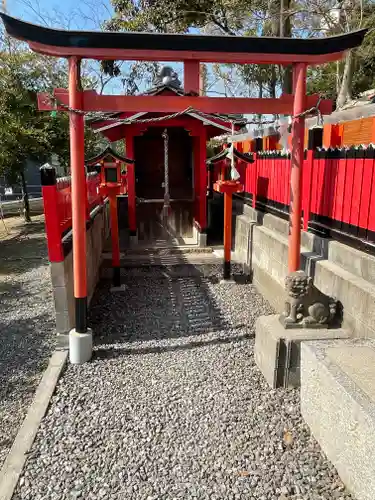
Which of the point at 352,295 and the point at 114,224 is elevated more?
the point at 114,224

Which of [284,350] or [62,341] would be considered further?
[62,341]

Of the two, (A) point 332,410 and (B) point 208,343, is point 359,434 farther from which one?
(B) point 208,343

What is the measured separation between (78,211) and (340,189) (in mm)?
2993

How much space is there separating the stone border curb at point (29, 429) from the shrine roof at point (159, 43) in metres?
3.21

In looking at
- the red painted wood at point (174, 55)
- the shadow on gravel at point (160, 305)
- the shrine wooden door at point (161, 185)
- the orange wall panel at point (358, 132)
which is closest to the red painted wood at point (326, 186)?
the orange wall panel at point (358, 132)

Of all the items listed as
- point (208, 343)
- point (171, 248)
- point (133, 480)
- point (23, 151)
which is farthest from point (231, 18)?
point (133, 480)

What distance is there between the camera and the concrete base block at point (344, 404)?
7.45 feet

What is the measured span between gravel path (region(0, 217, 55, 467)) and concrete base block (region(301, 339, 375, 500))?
8.18ft

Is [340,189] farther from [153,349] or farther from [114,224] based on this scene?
[114,224]

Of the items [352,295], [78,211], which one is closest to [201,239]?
[78,211]

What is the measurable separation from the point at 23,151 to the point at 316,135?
12203 millimetres

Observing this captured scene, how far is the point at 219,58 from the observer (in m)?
4.03

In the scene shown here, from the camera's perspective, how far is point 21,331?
18.1 feet

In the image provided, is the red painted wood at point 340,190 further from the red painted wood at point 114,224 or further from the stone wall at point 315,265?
the red painted wood at point 114,224
